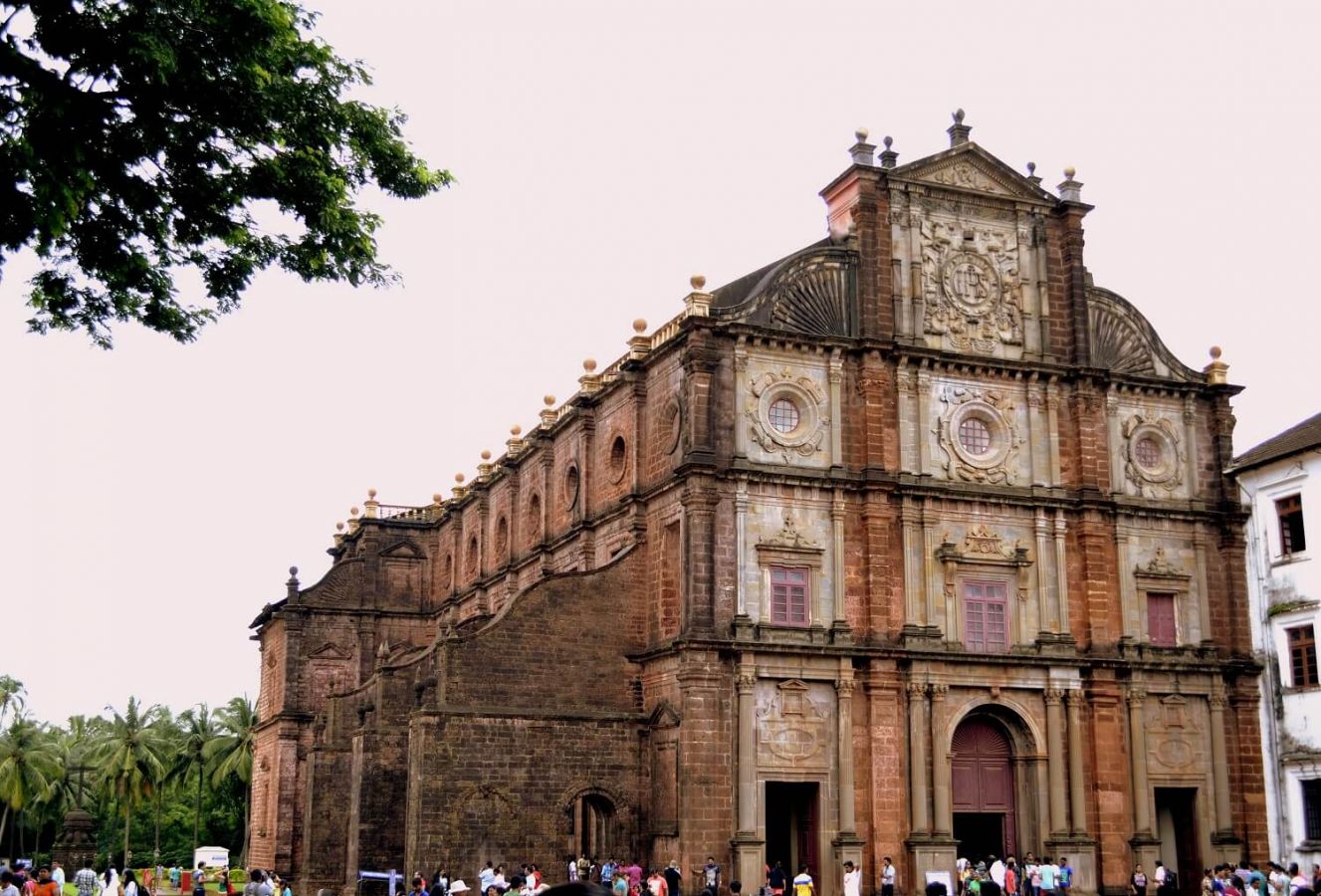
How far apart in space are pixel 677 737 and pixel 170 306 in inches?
808

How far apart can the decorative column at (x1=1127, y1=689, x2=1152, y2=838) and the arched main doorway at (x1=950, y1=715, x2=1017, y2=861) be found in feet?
9.25

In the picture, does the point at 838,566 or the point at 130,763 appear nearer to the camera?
the point at 838,566

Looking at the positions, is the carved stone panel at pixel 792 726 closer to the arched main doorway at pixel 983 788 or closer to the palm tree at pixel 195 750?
the arched main doorway at pixel 983 788

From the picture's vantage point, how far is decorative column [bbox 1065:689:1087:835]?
112 feet

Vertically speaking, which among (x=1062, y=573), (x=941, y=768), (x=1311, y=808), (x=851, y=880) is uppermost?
(x=1062, y=573)

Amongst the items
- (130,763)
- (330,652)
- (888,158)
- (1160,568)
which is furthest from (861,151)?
(130,763)

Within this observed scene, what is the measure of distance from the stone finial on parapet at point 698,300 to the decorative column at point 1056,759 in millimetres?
11564

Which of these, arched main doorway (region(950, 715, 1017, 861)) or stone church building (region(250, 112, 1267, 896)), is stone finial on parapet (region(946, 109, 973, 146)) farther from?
arched main doorway (region(950, 715, 1017, 861))

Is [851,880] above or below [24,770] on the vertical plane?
below

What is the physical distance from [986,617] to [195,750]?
151 feet

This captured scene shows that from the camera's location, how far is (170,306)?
1325 cm

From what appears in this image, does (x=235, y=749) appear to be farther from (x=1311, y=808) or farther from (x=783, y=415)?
(x=1311, y=808)

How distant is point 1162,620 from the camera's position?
37.0 meters

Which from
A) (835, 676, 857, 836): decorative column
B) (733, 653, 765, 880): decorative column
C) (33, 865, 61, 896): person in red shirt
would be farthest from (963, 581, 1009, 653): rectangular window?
(33, 865, 61, 896): person in red shirt
